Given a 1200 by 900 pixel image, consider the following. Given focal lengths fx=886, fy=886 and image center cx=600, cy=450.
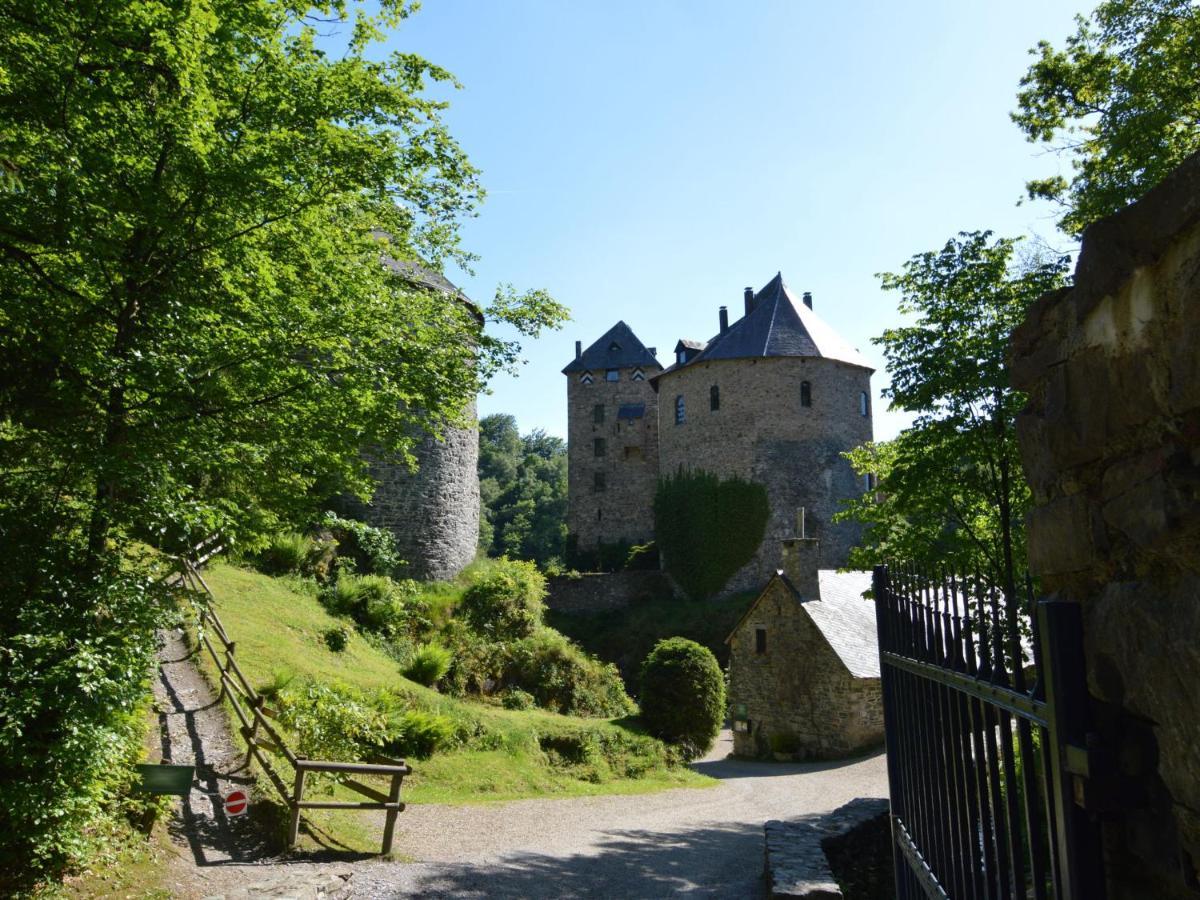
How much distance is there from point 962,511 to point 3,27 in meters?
12.4

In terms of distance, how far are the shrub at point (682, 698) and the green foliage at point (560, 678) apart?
1412 mm

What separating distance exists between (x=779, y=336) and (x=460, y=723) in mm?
28316

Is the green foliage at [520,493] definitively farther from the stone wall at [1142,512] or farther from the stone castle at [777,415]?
the stone wall at [1142,512]

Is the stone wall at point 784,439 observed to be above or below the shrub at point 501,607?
above

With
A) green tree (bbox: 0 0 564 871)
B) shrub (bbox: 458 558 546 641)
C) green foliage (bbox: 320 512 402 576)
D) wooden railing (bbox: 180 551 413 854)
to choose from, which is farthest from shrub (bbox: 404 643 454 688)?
green tree (bbox: 0 0 564 871)

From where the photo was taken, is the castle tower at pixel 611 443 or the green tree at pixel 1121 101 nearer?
the green tree at pixel 1121 101

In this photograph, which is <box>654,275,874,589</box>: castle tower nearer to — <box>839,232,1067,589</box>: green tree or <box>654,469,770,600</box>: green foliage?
<box>654,469,770,600</box>: green foliage

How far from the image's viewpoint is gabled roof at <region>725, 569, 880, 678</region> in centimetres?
2180

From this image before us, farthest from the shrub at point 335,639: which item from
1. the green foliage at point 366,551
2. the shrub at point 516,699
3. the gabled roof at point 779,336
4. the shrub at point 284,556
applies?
the gabled roof at point 779,336

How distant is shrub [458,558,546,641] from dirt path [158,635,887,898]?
23.9ft

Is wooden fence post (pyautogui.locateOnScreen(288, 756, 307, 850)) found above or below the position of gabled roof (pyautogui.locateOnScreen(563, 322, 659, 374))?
below

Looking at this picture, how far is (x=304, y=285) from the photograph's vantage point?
8.41m

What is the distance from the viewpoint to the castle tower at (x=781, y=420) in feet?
125

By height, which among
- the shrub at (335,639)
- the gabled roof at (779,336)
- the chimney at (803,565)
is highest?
the gabled roof at (779,336)
